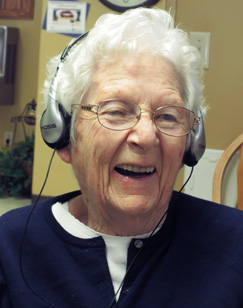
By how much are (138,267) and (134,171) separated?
0.68 ft

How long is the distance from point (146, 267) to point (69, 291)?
17 cm

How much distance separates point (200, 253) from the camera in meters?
0.92

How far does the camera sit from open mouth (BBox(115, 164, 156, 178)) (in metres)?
0.87

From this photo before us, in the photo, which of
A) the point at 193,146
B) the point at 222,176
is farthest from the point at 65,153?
the point at 222,176

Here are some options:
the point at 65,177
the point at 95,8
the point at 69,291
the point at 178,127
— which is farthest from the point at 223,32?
the point at 69,291

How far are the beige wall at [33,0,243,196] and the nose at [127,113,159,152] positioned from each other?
104 cm

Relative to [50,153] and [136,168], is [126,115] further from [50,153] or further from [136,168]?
[50,153]

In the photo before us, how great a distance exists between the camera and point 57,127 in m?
0.91

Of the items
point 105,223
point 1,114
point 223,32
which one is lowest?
point 1,114

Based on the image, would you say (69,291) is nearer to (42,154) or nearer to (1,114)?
(42,154)

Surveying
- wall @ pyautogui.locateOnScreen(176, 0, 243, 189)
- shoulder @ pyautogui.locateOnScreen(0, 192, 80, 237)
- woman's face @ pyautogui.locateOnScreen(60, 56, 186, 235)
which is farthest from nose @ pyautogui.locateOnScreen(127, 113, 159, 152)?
wall @ pyautogui.locateOnScreen(176, 0, 243, 189)

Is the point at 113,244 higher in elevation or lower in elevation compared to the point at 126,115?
lower

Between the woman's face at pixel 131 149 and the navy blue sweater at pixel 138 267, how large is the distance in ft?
0.28

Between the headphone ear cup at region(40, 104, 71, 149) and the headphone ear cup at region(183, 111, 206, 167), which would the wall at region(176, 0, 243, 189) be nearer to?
the headphone ear cup at region(183, 111, 206, 167)
